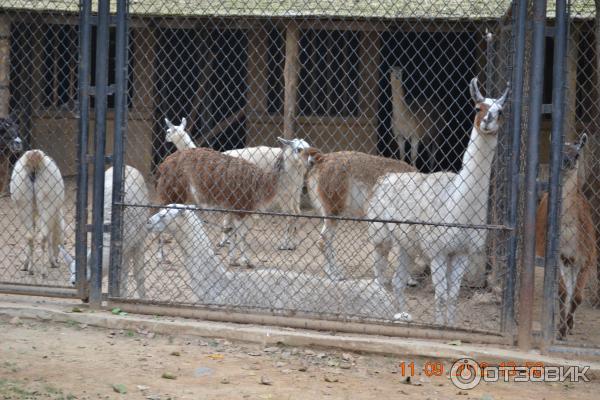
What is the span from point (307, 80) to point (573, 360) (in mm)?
10363

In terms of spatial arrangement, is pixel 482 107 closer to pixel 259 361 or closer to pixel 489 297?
pixel 489 297

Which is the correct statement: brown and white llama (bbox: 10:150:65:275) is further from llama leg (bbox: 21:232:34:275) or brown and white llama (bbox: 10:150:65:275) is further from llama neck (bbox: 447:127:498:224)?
llama neck (bbox: 447:127:498:224)

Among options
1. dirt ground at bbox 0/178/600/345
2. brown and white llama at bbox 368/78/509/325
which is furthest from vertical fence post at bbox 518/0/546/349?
brown and white llama at bbox 368/78/509/325

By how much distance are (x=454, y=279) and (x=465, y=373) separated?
137cm

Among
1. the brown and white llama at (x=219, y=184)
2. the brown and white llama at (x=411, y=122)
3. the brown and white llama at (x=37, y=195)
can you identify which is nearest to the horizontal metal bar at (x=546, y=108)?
the brown and white llama at (x=219, y=184)

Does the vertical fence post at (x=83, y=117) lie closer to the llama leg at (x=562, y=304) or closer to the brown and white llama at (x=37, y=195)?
the brown and white llama at (x=37, y=195)

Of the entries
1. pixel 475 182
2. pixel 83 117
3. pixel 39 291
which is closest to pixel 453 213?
pixel 475 182

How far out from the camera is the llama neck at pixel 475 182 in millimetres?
5781

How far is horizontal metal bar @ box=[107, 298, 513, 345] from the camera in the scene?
195 inches

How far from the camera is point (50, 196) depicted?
7949mm

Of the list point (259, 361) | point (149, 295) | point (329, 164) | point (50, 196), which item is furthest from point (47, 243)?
point (259, 361)

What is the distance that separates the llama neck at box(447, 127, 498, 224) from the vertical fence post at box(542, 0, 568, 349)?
1001 mm

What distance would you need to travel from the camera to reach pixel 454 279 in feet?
19.7
